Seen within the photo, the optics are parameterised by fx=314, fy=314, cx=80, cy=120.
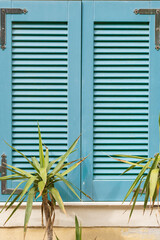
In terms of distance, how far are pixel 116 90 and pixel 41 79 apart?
51cm

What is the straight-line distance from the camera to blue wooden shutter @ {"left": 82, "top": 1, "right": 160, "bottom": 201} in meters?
2.10

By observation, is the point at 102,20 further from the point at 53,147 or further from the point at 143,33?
the point at 53,147

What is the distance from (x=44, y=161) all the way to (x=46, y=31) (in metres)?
0.87

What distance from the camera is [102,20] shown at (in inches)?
82.6

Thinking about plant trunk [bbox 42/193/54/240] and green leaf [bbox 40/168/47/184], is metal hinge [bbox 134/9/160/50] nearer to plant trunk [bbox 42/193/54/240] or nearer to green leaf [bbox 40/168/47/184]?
green leaf [bbox 40/168/47/184]

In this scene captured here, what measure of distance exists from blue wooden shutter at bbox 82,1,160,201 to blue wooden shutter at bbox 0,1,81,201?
81 millimetres

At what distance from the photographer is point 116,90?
2135mm

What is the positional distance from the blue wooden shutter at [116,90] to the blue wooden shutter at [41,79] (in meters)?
0.08

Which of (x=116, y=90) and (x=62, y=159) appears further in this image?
(x=116, y=90)

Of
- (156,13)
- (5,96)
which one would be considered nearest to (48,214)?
(5,96)

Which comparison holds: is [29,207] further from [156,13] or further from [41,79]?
[156,13]

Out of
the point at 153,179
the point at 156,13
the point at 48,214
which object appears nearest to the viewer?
the point at 153,179

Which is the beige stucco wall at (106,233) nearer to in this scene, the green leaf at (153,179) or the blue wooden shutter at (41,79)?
the blue wooden shutter at (41,79)

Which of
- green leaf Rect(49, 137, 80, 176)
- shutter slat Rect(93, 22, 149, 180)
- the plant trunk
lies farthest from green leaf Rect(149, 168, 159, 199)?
the plant trunk
